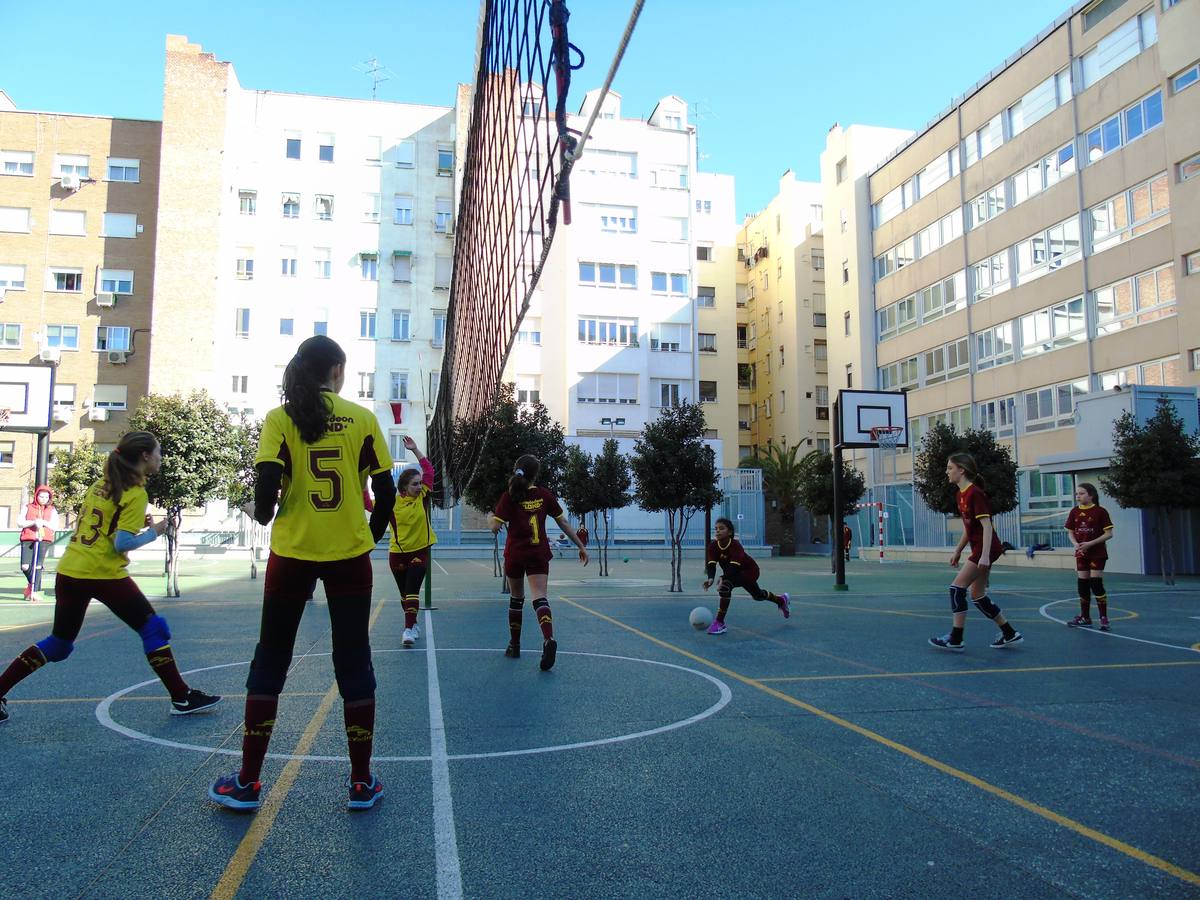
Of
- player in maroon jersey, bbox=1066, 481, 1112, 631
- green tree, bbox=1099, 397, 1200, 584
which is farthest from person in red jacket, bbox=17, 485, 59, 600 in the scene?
green tree, bbox=1099, 397, 1200, 584

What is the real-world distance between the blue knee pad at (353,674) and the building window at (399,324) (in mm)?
43055

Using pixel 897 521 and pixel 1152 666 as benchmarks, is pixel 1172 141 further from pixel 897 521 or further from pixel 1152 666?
pixel 1152 666

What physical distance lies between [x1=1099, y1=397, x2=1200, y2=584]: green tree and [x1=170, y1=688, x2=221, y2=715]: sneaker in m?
20.1

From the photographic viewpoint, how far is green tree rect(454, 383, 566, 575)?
22.2m

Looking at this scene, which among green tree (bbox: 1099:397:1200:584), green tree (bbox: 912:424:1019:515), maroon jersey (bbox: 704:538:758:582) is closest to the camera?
maroon jersey (bbox: 704:538:758:582)

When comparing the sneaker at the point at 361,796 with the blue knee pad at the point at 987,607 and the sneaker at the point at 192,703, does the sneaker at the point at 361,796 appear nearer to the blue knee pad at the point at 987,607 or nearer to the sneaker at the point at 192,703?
the sneaker at the point at 192,703

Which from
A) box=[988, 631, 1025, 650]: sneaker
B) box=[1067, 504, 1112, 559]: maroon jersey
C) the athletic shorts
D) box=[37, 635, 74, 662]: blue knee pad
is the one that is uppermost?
box=[1067, 504, 1112, 559]: maroon jersey

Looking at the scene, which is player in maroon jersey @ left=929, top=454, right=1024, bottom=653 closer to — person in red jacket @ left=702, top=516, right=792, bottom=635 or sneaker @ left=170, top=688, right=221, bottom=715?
person in red jacket @ left=702, top=516, right=792, bottom=635

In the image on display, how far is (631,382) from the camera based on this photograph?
47.8m

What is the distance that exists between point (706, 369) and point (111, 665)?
4734cm

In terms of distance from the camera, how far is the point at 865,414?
22.3 metres

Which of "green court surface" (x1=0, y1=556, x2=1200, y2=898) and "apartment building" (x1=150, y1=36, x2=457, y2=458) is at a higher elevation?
"apartment building" (x1=150, y1=36, x2=457, y2=458)

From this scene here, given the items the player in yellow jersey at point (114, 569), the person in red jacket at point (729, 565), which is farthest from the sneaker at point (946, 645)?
the player in yellow jersey at point (114, 569)

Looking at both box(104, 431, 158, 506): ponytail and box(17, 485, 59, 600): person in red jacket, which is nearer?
box(104, 431, 158, 506): ponytail
